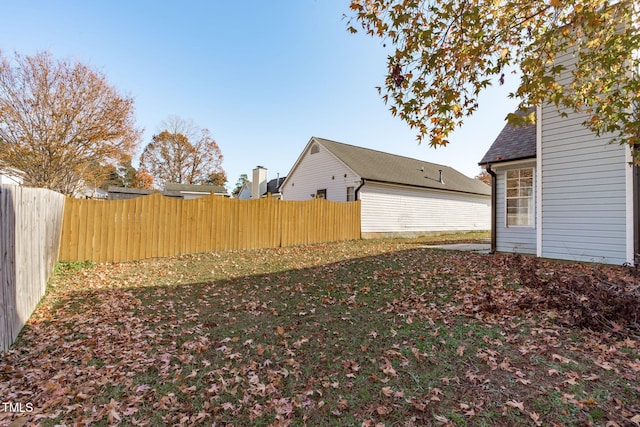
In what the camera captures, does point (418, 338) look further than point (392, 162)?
No

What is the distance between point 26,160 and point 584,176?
67.4ft

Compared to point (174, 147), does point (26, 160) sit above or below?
below

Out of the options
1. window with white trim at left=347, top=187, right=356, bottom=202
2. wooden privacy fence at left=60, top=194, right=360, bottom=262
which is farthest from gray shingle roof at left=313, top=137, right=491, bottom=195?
wooden privacy fence at left=60, top=194, right=360, bottom=262

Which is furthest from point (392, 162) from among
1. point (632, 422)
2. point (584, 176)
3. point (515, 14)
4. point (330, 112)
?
point (632, 422)

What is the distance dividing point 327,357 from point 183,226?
765cm

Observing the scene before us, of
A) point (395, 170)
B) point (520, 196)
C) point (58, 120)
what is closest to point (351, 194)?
point (395, 170)

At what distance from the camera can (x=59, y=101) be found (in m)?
13.1

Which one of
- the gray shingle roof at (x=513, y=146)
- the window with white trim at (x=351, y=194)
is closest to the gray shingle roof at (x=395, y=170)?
the window with white trim at (x=351, y=194)

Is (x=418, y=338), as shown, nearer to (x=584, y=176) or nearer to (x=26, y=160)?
(x=584, y=176)

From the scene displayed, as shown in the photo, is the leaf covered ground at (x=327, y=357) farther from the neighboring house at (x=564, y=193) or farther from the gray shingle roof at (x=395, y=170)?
the gray shingle roof at (x=395, y=170)

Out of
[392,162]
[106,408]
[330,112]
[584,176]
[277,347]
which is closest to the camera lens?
[106,408]

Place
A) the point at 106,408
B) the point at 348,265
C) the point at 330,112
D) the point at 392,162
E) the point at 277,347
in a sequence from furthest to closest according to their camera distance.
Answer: the point at 392,162
the point at 330,112
the point at 348,265
the point at 277,347
the point at 106,408

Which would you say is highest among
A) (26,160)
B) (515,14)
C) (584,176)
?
(515,14)

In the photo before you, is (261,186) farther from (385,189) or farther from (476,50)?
(476,50)
